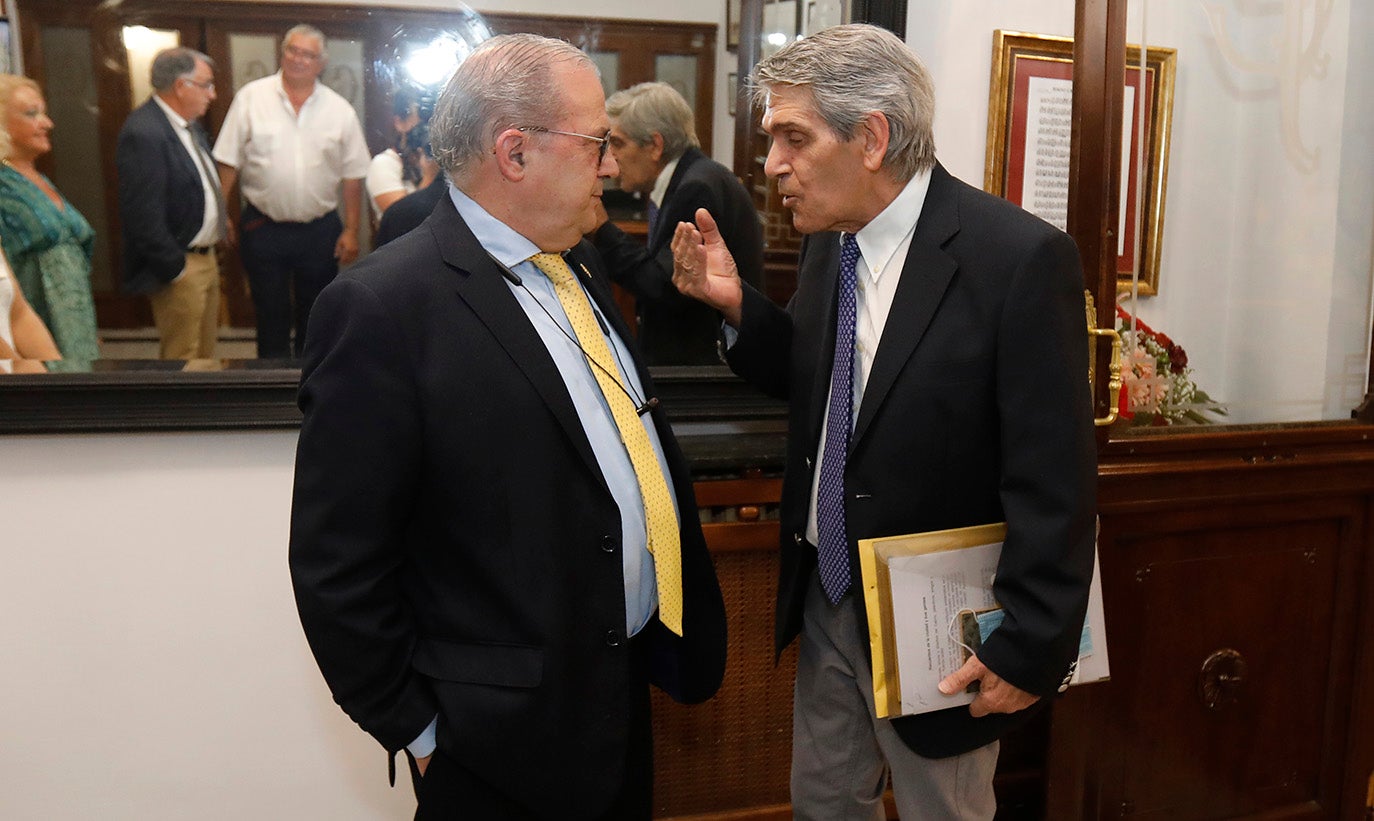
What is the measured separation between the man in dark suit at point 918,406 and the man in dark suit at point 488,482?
1.06ft

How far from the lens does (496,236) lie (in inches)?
60.3

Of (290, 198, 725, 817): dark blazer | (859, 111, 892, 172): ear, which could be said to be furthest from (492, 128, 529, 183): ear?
(859, 111, 892, 172): ear

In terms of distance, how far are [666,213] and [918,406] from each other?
108cm

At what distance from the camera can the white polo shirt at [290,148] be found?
220 centimetres

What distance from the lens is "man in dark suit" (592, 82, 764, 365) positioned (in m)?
2.43

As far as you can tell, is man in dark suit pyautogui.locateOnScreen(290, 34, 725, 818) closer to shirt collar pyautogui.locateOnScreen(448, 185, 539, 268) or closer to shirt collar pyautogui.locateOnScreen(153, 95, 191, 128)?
shirt collar pyautogui.locateOnScreen(448, 185, 539, 268)

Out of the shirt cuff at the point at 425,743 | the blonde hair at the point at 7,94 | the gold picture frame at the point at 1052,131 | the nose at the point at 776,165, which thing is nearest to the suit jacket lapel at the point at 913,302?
the nose at the point at 776,165

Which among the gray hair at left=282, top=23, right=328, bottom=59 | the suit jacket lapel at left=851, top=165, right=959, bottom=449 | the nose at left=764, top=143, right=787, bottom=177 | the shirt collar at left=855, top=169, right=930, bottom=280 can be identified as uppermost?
the gray hair at left=282, top=23, right=328, bottom=59

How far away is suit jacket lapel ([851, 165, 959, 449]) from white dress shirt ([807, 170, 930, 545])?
3 centimetres

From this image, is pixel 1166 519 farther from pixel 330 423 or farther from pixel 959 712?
pixel 330 423

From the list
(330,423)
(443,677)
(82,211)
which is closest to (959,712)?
(443,677)

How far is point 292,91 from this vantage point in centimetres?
220

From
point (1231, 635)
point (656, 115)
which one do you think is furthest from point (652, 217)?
point (1231, 635)

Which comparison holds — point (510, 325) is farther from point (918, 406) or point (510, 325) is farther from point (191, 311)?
point (191, 311)
